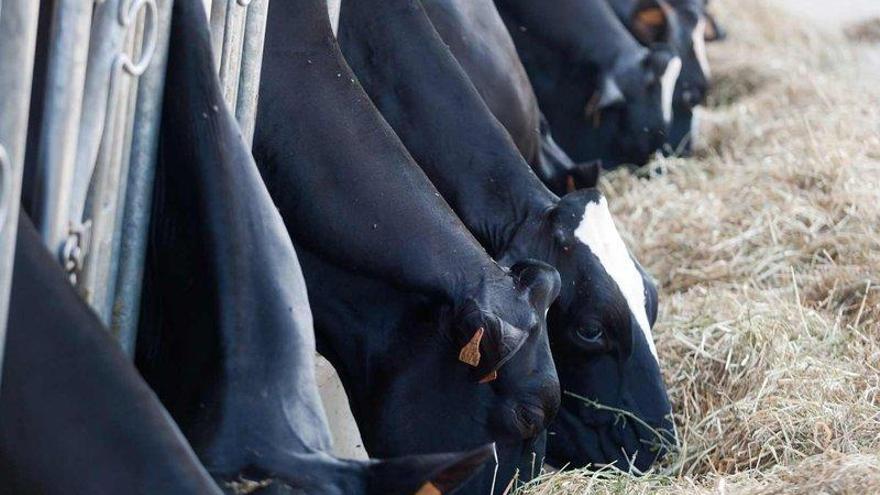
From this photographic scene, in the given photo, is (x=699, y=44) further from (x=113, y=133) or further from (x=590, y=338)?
(x=113, y=133)

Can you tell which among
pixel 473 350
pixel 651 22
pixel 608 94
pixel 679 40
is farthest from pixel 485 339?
pixel 679 40

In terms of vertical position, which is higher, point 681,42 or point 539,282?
point 539,282

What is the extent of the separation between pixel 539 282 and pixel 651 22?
387 cm

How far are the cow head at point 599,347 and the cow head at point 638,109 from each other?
2.48 m

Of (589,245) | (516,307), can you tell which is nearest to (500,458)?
(516,307)

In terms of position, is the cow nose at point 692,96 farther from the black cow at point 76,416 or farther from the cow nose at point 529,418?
the black cow at point 76,416

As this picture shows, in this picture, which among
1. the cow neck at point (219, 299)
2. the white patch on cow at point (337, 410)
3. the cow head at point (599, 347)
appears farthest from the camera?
the cow head at point (599, 347)

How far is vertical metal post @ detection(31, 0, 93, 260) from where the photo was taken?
2.36 m

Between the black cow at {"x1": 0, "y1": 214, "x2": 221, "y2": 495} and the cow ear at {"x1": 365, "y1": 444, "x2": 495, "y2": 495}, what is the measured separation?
0.79 feet

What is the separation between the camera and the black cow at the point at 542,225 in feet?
11.9

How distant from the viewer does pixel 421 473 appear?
6.93 ft

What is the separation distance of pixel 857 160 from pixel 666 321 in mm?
1625

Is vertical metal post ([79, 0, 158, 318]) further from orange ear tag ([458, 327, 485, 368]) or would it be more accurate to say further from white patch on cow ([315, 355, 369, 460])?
white patch on cow ([315, 355, 369, 460])

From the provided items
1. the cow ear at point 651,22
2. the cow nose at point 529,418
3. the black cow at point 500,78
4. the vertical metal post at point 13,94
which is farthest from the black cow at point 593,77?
the vertical metal post at point 13,94
